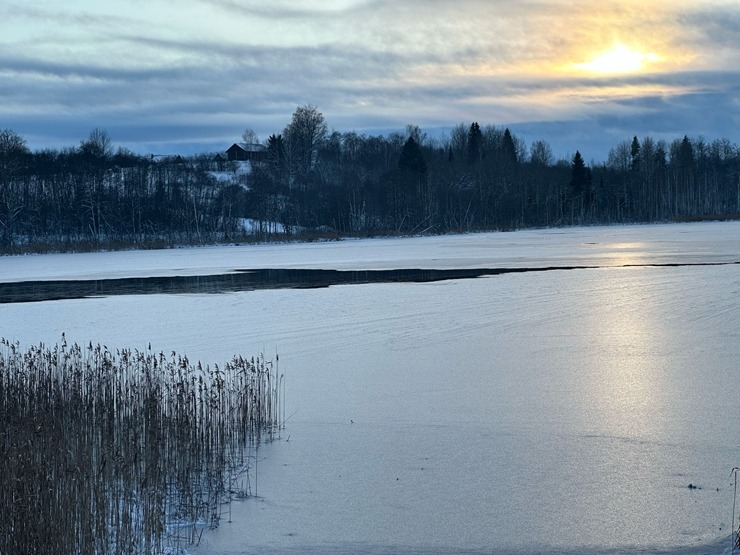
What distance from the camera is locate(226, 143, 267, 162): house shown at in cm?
9269

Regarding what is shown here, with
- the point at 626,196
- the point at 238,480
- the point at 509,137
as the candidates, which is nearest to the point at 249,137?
the point at 509,137

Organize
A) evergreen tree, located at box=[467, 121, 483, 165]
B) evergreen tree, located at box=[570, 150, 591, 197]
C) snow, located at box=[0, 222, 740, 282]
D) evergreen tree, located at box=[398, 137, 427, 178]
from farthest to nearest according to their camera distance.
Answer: evergreen tree, located at box=[467, 121, 483, 165] → evergreen tree, located at box=[570, 150, 591, 197] → evergreen tree, located at box=[398, 137, 427, 178] → snow, located at box=[0, 222, 740, 282]

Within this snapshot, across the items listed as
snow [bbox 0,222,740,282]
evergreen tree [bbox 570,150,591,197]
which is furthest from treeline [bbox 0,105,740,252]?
snow [bbox 0,222,740,282]

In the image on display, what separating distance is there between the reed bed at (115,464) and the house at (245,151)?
83.8m

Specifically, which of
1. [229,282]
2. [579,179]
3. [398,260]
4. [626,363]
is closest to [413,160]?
[579,179]

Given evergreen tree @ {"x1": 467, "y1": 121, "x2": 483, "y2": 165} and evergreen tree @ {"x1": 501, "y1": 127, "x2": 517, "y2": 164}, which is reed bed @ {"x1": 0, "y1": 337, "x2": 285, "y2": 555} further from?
evergreen tree @ {"x1": 467, "y1": 121, "x2": 483, "y2": 165}

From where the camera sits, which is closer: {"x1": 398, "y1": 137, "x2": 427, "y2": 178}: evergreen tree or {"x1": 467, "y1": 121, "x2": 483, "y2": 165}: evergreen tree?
{"x1": 398, "y1": 137, "x2": 427, "y2": 178}: evergreen tree

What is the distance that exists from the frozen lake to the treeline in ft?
126

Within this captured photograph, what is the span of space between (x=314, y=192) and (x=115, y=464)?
68.1 m

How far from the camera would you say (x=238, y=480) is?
6.86 meters

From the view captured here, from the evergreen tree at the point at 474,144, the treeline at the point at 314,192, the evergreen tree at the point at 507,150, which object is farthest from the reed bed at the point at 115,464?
the evergreen tree at the point at 474,144

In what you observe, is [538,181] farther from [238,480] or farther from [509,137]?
[238,480]

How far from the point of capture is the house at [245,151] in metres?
92.7

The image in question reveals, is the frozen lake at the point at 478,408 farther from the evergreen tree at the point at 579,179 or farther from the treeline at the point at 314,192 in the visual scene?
the evergreen tree at the point at 579,179
